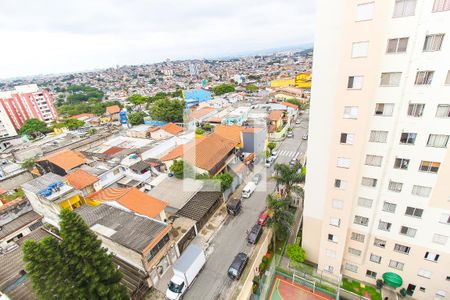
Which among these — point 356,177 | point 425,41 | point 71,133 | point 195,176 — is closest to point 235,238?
point 195,176

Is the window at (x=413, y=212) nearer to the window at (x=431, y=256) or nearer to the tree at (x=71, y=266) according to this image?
the window at (x=431, y=256)

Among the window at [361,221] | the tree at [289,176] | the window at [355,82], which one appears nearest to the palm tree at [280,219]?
the tree at [289,176]

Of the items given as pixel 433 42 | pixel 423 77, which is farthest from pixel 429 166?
pixel 433 42

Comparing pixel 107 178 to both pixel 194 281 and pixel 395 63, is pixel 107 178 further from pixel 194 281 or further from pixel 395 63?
pixel 395 63

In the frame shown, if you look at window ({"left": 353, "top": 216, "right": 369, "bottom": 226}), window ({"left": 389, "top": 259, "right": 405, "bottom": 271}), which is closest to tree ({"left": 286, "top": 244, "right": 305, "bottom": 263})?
window ({"left": 353, "top": 216, "right": 369, "bottom": 226})

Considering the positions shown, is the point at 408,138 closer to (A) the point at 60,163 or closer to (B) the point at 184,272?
(B) the point at 184,272

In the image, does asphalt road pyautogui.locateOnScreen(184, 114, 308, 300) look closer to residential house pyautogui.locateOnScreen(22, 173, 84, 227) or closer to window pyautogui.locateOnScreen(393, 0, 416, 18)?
residential house pyautogui.locateOnScreen(22, 173, 84, 227)

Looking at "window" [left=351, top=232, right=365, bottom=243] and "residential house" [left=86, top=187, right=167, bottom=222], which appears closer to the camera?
"window" [left=351, top=232, right=365, bottom=243]
